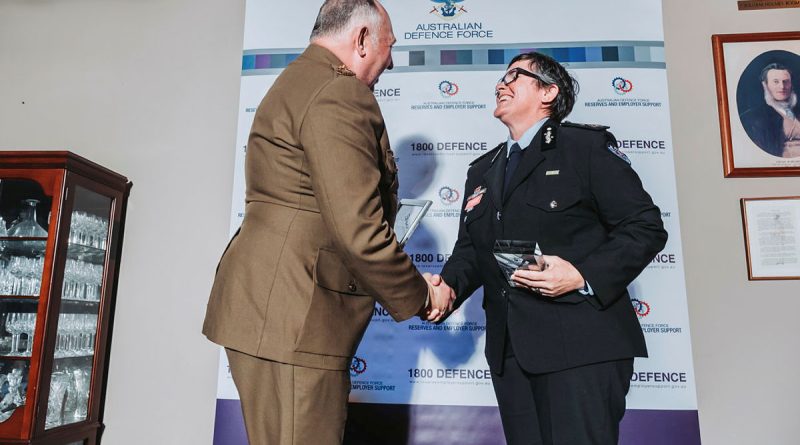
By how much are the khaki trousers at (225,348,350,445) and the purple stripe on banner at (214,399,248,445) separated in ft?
5.17

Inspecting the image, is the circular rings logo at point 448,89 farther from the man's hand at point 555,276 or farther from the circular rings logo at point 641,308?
the man's hand at point 555,276

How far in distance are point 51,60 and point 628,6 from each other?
3217mm

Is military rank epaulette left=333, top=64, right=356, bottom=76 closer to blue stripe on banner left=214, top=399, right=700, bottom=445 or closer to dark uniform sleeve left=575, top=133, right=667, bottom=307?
dark uniform sleeve left=575, top=133, right=667, bottom=307

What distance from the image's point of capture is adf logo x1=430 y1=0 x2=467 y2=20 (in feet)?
9.93

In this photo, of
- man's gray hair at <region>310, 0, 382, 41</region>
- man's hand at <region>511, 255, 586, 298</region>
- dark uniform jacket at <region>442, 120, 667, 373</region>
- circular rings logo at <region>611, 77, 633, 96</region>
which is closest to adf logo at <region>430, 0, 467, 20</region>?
circular rings logo at <region>611, 77, 633, 96</region>

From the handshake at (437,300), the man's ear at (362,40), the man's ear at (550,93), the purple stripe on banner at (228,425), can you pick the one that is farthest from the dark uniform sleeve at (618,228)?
the purple stripe on banner at (228,425)

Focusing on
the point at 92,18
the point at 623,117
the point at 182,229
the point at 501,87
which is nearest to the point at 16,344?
the point at 182,229

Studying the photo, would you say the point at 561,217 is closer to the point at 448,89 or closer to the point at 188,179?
the point at 448,89

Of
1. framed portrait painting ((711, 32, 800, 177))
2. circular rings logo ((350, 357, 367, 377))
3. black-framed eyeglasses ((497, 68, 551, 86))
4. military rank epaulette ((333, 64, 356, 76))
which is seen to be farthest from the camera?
framed portrait painting ((711, 32, 800, 177))

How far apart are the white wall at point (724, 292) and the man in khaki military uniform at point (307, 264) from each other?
2.00 meters

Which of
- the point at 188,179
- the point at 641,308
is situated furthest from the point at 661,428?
the point at 188,179

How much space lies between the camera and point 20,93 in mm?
3240

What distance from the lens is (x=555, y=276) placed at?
1.48m

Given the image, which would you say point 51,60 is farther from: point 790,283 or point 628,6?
point 790,283
